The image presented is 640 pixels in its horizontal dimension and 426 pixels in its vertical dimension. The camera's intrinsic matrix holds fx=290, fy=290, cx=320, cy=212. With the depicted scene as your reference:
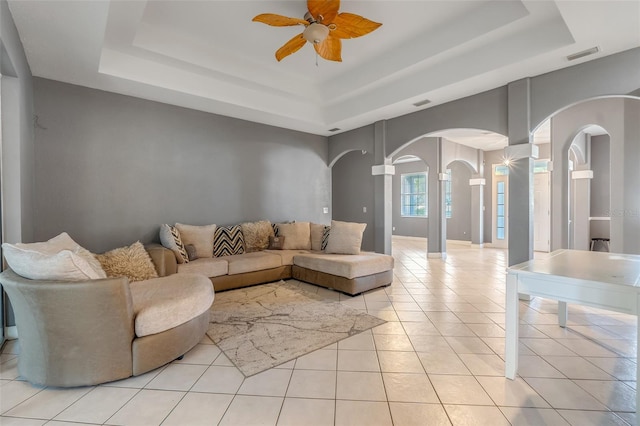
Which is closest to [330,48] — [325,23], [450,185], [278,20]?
[325,23]

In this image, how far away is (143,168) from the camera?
419 centimetres

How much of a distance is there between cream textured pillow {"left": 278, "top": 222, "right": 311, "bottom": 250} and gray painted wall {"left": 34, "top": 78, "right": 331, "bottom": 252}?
629mm

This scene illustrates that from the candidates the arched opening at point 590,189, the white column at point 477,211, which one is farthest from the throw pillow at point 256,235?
the white column at point 477,211

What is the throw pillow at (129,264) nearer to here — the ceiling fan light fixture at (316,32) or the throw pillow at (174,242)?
the throw pillow at (174,242)

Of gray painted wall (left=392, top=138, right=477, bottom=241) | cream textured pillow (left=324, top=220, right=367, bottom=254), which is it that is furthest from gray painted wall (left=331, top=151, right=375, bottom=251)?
cream textured pillow (left=324, top=220, right=367, bottom=254)

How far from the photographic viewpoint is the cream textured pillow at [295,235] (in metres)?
5.06

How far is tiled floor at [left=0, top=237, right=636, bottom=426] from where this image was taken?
1630 millimetres

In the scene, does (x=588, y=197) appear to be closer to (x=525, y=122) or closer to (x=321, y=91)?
(x=525, y=122)

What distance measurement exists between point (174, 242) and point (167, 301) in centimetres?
192

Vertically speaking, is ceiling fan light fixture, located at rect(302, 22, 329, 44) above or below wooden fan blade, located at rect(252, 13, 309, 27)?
below

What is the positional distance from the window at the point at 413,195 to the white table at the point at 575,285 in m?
7.89

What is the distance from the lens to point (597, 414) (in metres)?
1.64

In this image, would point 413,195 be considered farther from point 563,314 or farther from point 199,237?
point 199,237

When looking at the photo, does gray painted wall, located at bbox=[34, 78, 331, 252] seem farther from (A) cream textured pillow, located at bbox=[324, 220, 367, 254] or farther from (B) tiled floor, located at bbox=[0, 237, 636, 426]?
(B) tiled floor, located at bbox=[0, 237, 636, 426]
